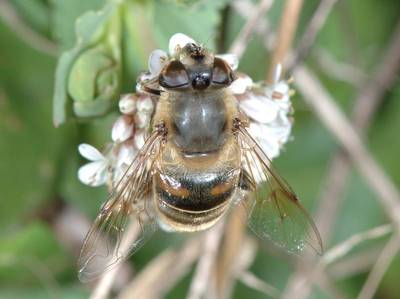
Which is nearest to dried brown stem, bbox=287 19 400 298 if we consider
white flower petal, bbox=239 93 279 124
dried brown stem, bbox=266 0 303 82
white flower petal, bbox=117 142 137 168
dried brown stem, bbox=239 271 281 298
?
dried brown stem, bbox=239 271 281 298

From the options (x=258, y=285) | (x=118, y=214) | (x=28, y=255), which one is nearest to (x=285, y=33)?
(x=258, y=285)

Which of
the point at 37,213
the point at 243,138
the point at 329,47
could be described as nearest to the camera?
the point at 243,138

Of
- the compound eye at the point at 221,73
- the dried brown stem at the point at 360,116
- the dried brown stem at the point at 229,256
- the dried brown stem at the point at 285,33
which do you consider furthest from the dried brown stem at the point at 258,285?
the compound eye at the point at 221,73

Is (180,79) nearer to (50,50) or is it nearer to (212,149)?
(212,149)

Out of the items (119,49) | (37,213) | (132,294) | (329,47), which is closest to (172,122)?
(119,49)

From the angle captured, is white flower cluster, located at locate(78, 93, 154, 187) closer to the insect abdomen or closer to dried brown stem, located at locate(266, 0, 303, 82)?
the insect abdomen

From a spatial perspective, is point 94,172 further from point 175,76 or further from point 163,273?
point 163,273

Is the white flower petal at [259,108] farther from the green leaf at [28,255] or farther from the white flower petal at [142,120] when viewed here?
the green leaf at [28,255]
